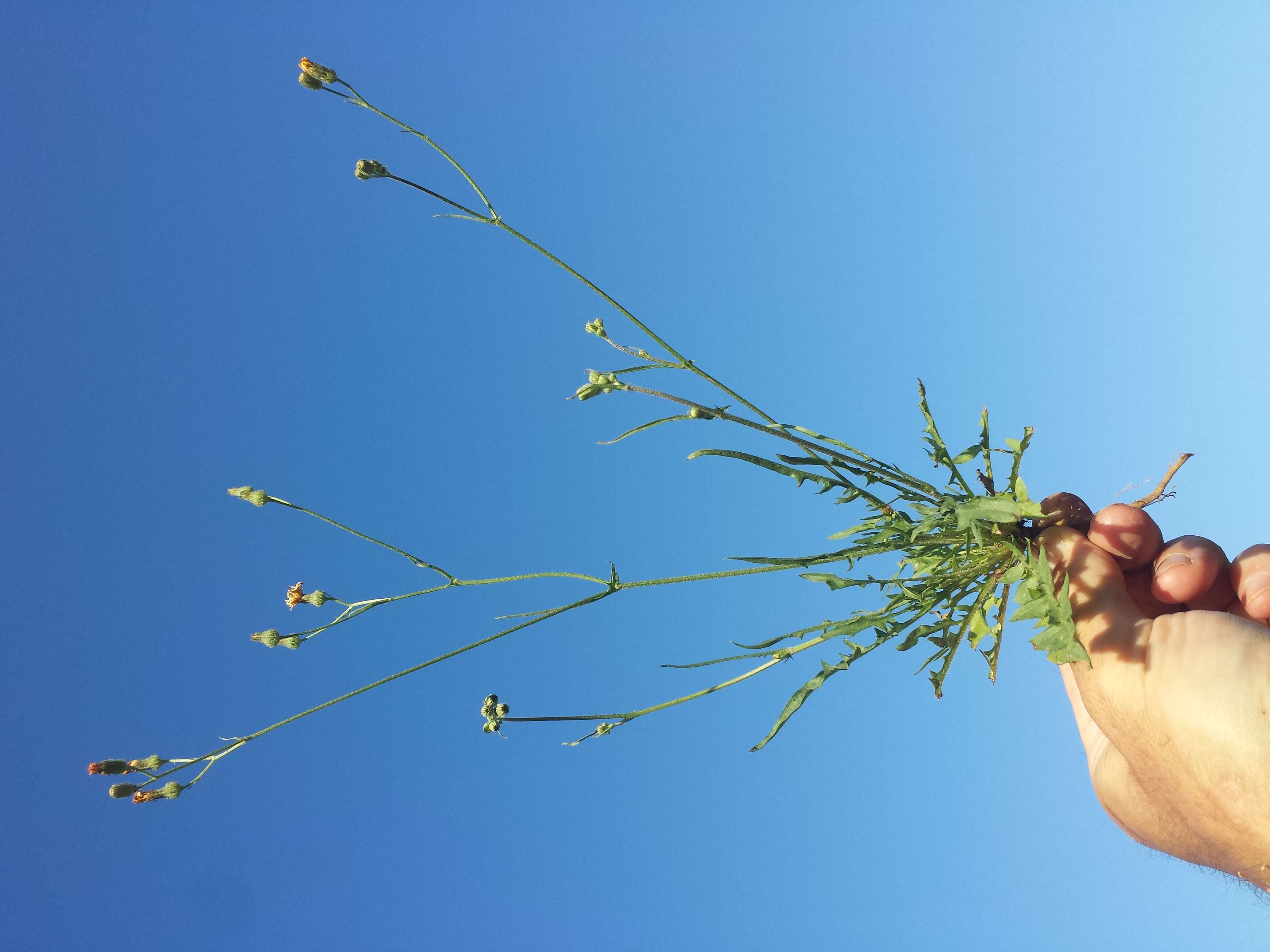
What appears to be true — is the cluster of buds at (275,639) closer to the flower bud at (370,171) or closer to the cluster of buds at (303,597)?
the cluster of buds at (303,597)

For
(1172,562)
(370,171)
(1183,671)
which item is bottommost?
(1183,671)

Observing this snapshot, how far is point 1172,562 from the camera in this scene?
181 cm

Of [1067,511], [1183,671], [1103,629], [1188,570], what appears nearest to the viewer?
[1183,671]

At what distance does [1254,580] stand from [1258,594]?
0.10 ft

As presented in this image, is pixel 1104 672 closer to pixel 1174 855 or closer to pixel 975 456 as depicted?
pixel 975 456

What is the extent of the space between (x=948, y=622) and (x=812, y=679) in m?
0.48

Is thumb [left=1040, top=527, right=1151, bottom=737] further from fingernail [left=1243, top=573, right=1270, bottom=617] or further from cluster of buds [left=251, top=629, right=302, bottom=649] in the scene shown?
cluster of buds [left=251, top=629, right=302, bottom=649]

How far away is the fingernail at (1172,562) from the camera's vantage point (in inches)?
70.8

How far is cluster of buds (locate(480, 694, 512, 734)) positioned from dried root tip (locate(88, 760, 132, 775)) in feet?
2.49

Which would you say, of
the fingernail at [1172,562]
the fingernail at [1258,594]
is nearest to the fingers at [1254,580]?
the fingernail at [1258,594]

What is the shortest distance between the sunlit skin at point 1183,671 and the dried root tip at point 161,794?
6.44ft

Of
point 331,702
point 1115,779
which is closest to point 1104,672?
point 1115,779

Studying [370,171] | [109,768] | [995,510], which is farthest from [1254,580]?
[109,768]

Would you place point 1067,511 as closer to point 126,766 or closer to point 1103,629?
point 1103,629
